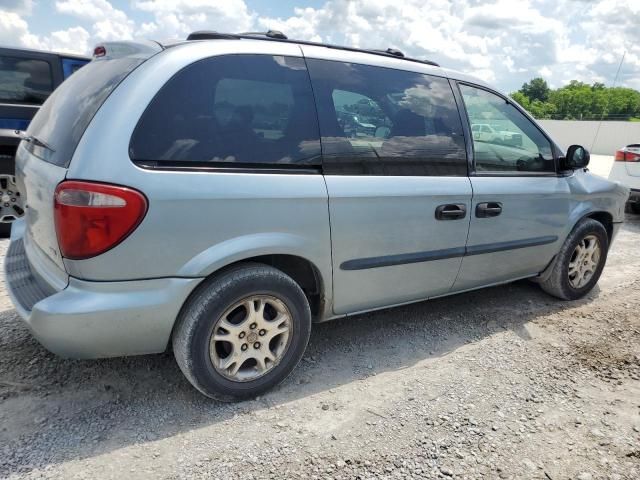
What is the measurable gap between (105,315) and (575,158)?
11.7 feet

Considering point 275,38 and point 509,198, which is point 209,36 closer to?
point 275,38

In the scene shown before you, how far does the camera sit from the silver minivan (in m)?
2.15

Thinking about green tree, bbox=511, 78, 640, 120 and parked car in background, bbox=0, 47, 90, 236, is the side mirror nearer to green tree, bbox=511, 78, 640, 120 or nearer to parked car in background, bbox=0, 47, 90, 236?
parked car in background, bbox=0, 47, 90, 236

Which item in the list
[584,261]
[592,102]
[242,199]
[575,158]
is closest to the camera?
[242,199]

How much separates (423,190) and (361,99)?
0.66 m

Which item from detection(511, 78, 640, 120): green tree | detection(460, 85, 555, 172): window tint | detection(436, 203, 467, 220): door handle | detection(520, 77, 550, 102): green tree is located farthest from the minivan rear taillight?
detection(520, 77, 550, 102): green tree

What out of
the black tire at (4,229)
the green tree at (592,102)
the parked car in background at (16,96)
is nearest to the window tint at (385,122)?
the parked car in background at (16,96)

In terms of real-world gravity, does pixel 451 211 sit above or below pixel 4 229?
above

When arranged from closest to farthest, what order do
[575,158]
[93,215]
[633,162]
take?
[93,215] → [575,158] → [633,162]

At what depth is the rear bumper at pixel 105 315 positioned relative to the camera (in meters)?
2.15

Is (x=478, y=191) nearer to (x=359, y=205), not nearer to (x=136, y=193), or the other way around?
(x=359, y=205)

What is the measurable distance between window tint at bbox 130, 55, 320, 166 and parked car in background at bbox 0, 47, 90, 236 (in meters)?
3.65

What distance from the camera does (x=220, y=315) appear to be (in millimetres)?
2404

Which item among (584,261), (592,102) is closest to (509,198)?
(584,261)
